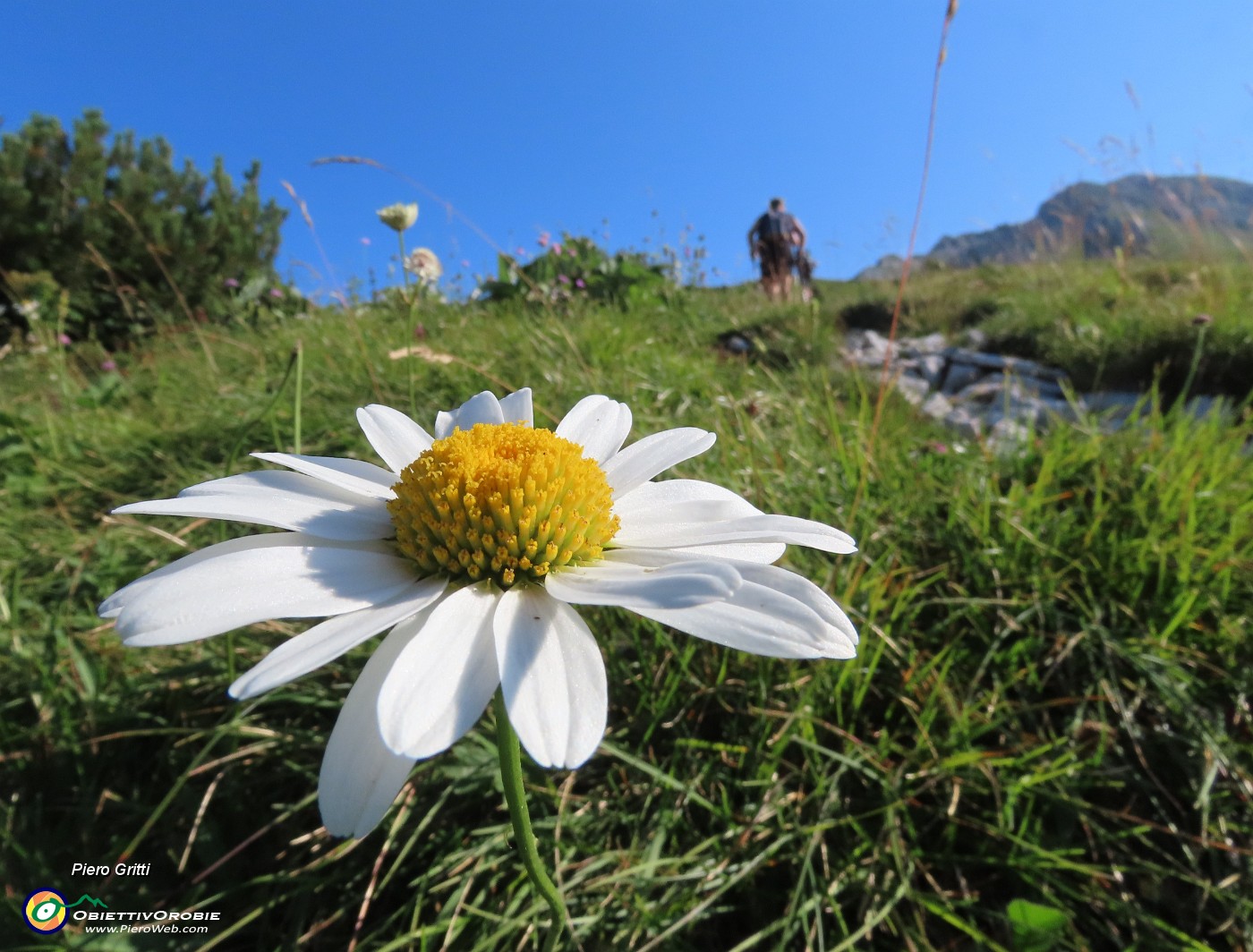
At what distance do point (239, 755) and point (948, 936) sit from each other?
1237 mm

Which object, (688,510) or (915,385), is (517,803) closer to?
(688,510)

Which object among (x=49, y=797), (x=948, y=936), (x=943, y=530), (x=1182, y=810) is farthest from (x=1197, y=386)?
(x=49, y=797)

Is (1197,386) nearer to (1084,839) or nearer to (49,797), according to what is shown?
(1084,839)

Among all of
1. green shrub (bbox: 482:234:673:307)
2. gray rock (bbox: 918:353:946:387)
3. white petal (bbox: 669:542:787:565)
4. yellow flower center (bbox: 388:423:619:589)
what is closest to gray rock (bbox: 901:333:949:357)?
gray rock (bbox: 918:353:946:387)

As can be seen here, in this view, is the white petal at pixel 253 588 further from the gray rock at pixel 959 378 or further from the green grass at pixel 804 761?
the gray rock at pixel 959 378

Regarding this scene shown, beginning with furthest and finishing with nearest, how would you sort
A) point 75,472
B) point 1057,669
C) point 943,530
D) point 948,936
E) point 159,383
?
1. point 159,383
2. point 75,472
3. point 943,530
4. point 1057,669
5. point 948,936

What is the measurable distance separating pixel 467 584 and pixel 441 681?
0.49 ft

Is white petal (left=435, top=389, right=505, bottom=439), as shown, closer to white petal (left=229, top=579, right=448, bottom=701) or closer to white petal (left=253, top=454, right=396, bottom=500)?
white petal (left=253, top=454, right=396, bottom=500)

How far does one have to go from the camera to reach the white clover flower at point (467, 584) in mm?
517

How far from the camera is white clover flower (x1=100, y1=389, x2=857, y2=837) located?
1.70 feet

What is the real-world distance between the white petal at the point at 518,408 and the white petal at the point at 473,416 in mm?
14

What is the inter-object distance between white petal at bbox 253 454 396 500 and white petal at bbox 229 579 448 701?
19cm

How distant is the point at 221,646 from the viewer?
148cm

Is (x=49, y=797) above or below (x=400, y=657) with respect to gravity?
below
